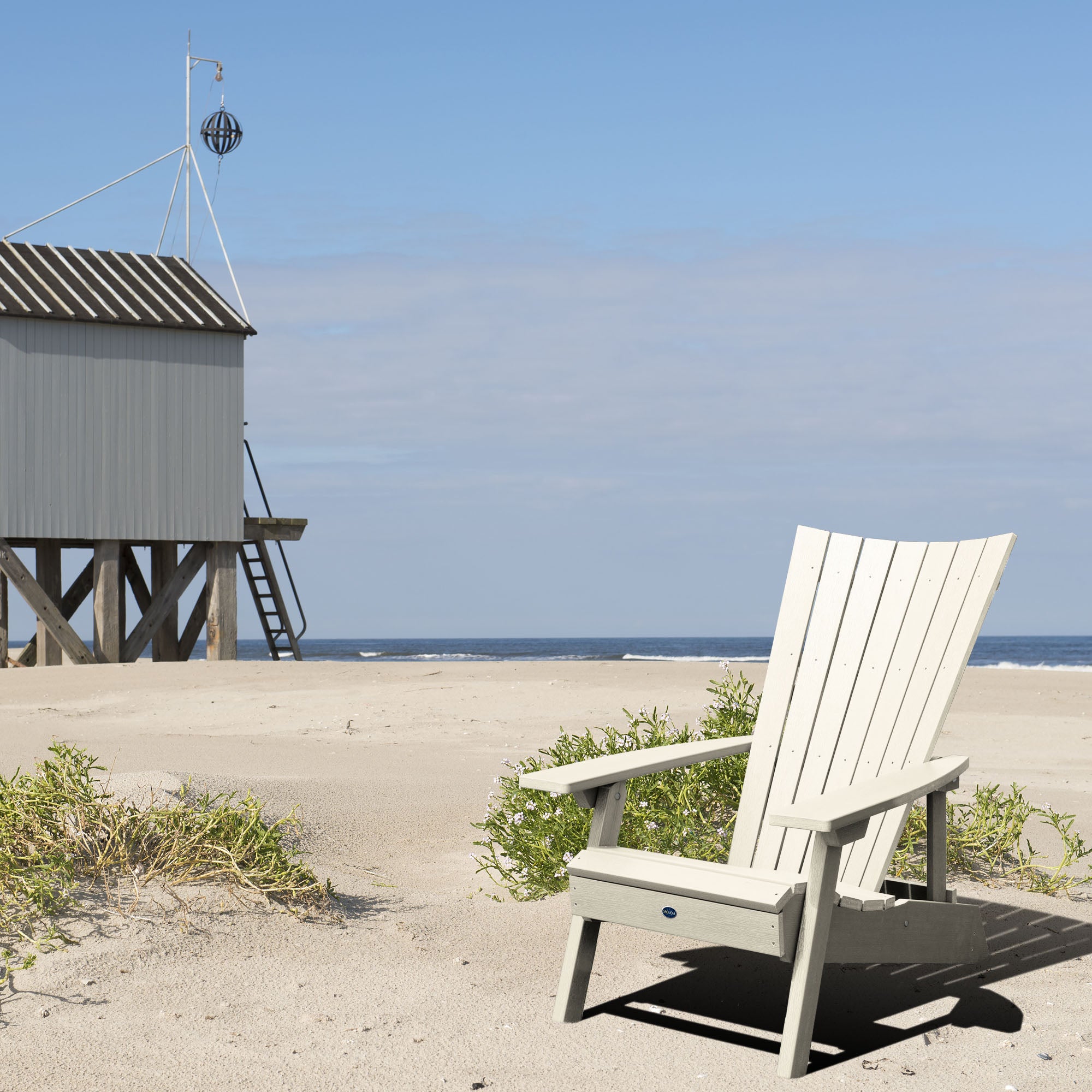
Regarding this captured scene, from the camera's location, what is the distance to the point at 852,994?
361cm

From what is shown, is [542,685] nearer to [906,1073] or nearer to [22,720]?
[22,720]

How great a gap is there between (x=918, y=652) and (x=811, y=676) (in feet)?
1.31

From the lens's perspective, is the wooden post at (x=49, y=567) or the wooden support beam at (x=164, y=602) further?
the wooden post at (x=49, y=567)

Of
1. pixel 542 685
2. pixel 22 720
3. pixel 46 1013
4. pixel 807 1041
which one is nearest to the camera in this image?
pixel 807 1041

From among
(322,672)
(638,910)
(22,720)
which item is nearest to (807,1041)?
(638,910)

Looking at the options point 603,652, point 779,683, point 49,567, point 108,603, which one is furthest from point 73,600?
point 603,652

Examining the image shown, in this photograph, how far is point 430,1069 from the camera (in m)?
2.92

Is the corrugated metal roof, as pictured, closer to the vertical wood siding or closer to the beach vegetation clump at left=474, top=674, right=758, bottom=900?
the vertical wood siding

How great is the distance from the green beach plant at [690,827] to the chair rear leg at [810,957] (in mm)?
1354

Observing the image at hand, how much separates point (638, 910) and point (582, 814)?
1294mm

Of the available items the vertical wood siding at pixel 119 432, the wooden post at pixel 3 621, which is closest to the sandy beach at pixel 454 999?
the vertical wood siding at pixel 119 432

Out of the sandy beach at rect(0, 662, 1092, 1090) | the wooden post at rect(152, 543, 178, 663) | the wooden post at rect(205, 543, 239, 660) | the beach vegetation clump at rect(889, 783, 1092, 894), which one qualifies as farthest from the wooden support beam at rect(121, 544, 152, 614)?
the beach vegetation clump at rect(889, 783, 1092, 894)

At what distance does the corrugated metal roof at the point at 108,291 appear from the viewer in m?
13.9

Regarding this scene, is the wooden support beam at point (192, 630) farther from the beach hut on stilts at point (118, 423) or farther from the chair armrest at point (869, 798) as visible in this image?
the chair armrest at point (869, 798)
